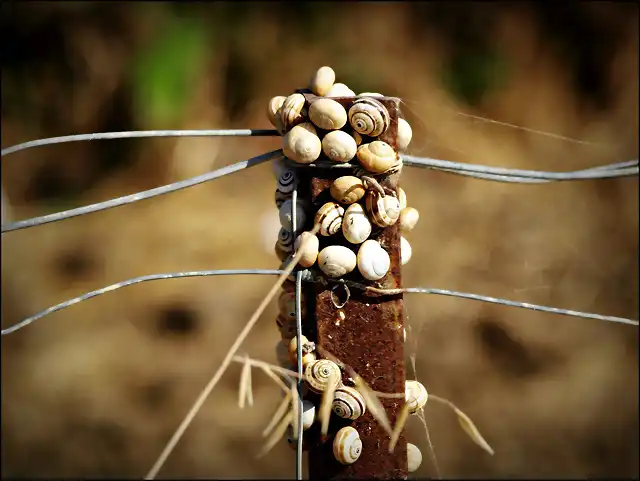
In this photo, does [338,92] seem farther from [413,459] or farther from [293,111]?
[413,459]

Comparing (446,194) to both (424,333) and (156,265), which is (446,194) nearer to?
(424,333)

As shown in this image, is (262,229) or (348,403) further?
(262,229)

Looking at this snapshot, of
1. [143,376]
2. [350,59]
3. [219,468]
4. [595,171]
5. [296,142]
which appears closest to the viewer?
[296,142]

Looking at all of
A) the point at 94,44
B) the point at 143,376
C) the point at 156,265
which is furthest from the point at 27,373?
the point at 94,44

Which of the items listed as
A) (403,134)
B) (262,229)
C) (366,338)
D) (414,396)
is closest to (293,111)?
(403,134)

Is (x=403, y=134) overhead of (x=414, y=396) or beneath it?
overhead

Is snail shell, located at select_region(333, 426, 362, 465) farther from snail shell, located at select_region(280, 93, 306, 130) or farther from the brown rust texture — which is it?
snail shell, located at select_region(280, 93, 306, 130)
